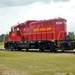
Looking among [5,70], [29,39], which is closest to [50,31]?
[29,39]

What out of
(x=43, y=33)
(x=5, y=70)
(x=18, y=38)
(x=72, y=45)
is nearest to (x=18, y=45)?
(x=18, y=38)

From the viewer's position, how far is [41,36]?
125ft

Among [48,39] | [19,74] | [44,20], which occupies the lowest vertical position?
[19,74]

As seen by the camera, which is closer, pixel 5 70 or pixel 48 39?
pixel 5 70

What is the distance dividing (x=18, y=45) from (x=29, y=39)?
2216 millimetres

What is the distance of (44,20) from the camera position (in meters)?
38.2

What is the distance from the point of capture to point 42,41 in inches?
1463

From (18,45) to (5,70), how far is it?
2367 centimetres

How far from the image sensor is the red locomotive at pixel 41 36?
35.1m

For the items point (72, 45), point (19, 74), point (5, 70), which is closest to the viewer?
point (19, 74)

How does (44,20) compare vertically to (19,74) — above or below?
above

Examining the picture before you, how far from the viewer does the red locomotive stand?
35.1 m

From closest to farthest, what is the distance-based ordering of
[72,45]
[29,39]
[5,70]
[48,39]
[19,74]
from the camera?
[19,74]
[5,70]
[72,45]
[48,39]
[29,39]

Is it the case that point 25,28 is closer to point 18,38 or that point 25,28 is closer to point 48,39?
point 18,38
